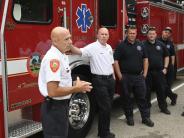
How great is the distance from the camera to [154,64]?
6980mm

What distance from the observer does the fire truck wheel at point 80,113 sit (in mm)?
5406

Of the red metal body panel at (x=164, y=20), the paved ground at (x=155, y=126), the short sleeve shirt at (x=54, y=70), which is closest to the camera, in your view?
the short sleeve shirt at (x=54, y=70)

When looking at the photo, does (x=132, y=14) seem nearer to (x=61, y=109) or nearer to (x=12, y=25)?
(x=12, y=25)

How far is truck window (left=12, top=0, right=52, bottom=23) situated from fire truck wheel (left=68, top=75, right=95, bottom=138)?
1.17 metres

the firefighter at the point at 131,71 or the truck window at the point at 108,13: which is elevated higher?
the truck window at the point at 108,13

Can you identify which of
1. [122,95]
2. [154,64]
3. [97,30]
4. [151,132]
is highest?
[97,30]

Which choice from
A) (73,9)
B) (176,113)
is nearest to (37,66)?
(73,9)

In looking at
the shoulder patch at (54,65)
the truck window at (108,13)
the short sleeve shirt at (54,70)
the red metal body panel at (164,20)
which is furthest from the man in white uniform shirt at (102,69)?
the red metal body panel at (164,20)

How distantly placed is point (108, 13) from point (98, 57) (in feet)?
3.76

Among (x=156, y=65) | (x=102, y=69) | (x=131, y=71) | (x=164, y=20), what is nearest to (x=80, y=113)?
(x=102, y=69)

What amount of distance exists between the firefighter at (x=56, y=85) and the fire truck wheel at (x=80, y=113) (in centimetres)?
166

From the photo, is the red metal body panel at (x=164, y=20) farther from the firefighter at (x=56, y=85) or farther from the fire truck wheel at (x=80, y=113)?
the firefighter at (x=56, y=85)

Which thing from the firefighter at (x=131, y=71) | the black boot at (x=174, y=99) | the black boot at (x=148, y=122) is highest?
the firefighter at (x=131, y=71)

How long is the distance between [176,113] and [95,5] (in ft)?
9.31
